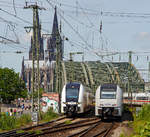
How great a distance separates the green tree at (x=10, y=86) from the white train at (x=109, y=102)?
151ft

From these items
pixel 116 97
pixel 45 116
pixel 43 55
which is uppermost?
pixel 43 55

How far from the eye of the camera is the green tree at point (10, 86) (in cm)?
7075

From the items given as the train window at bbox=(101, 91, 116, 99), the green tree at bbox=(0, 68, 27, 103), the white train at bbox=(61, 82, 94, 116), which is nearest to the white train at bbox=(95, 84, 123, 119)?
the train window at bbox=(101, 91, 116, 99)

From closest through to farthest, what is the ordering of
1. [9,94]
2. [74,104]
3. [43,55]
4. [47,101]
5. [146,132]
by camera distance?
[146,132], [74,104], [47,101], [9,94], [43,55]

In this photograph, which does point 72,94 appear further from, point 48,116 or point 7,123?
point 7,123

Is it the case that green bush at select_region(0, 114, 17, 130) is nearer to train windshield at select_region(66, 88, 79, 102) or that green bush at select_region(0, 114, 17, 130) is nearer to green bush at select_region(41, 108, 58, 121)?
green bush at select_region(41, 108, 58, 121)

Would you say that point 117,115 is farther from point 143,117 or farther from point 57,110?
point 57,110

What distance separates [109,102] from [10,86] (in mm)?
49296

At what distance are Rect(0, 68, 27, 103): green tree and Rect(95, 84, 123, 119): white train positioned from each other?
46026 millimetres

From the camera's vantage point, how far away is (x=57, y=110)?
33.3 metres

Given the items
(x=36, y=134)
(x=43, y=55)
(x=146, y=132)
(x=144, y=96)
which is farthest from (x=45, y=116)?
(x=43, y=55)

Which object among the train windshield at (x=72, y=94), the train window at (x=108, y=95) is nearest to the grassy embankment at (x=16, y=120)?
the train windshield at (x=72, y=94)

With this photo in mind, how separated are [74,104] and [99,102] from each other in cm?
304

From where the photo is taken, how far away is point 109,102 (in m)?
26.1
